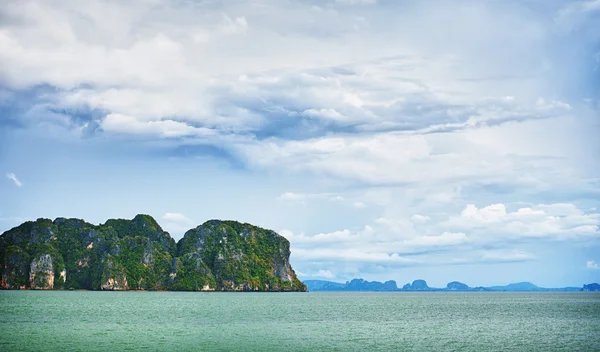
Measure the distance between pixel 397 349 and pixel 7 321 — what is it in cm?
4983

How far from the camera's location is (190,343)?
182 ft

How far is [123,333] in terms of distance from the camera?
206 feet

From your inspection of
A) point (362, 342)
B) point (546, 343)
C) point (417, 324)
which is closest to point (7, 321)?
point (362, 342)

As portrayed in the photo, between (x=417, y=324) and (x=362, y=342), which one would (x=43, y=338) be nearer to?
(x=362, y=342)

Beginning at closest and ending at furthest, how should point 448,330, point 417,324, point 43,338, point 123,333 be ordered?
1. point 43,338
2. point 123,333
3. point 448,330
4. point 417,324

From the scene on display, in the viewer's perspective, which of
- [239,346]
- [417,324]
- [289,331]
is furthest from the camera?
[417,324]

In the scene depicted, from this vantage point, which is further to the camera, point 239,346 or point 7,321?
point 7,321

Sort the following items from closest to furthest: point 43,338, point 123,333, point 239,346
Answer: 1. point 239,346
2. point 43,338
3. point 123,333

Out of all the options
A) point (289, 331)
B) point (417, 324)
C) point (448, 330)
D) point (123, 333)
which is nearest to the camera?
point (123, 333)

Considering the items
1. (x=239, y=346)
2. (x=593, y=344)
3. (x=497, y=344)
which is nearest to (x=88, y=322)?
(x=239, y=346)

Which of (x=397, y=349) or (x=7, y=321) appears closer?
(x=397, y=349)

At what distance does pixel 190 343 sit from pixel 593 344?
3888 cm

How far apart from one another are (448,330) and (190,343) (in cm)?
3383

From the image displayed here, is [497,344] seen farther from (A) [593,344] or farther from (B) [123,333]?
(B) [123,333]
